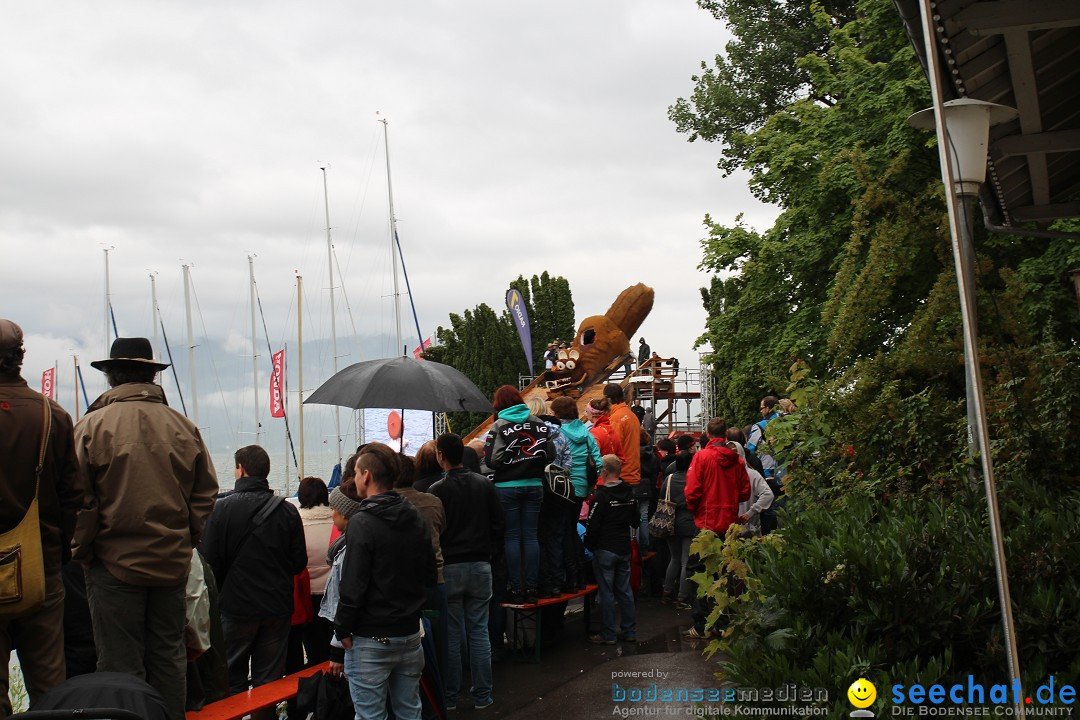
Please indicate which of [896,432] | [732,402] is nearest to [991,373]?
[896,432]

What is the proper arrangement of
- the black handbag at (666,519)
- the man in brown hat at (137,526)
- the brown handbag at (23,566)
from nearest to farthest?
the brown handbag at (23,566)
the man in brown hat at (137,526)
the black handbag at (666,519)

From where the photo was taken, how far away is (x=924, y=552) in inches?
172

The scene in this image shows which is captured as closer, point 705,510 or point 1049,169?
point 1049,169

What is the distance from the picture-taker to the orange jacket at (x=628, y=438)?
1014 cm

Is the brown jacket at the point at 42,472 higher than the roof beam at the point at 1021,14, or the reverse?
the roof beam at the point at 1021,14

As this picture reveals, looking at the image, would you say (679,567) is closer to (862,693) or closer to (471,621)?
(471,621)

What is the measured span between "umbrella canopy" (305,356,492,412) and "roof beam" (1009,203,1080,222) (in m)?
4.92

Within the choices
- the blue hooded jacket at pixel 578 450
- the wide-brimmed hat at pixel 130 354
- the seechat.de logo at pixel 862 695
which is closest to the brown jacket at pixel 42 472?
the wide-brimmed hat at pixel 130 354

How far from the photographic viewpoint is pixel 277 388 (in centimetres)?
3953

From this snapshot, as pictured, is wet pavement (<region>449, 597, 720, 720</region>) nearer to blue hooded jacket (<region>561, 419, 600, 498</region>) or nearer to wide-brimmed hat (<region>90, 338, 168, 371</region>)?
blue hooded jacket (<region>561, 419, 600, 498</region>)

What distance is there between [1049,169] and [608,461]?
4.38 m

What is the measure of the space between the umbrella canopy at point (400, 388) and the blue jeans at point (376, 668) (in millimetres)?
3396

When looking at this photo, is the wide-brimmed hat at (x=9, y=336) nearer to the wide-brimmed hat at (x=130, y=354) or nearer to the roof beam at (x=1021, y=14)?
the wide-brimmed hat at (x=130, y=354)

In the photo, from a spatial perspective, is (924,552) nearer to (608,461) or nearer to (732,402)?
(608,461)
